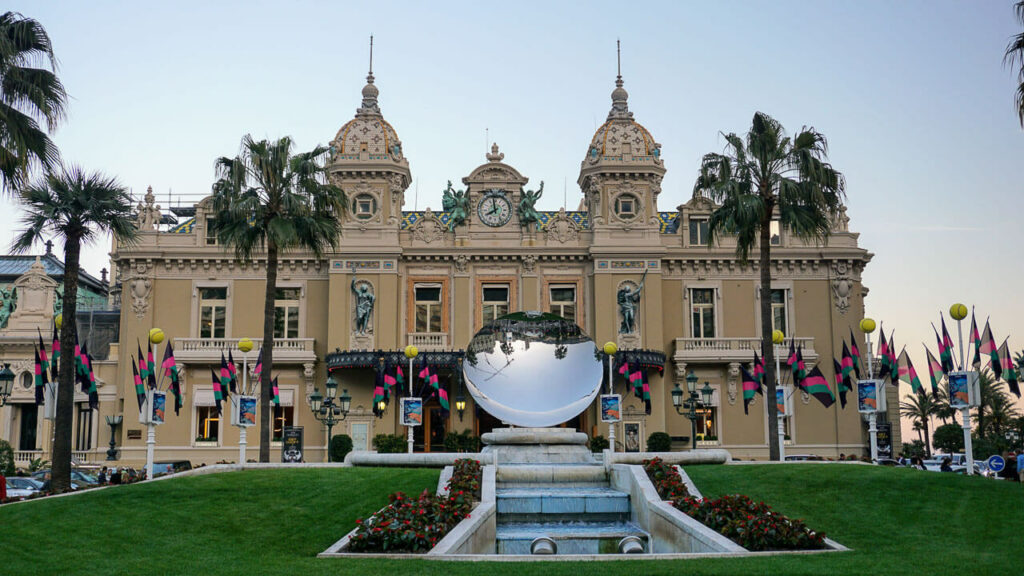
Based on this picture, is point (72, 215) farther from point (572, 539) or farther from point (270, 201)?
point (572, 539)

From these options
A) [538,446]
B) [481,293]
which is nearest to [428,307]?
[481,293]

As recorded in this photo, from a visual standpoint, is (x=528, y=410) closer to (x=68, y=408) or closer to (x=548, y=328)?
(x=548, y=328)

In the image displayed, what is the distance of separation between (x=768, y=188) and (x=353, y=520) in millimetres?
18807

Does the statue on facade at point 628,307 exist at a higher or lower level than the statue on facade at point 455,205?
lower

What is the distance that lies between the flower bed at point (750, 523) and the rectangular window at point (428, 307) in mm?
27371

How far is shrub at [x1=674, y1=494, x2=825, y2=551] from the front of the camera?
52.9 feet

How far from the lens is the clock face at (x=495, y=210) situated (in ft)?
154

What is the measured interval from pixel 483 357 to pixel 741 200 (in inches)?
392

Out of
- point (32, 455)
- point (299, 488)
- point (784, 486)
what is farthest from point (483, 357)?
point (32, 455)

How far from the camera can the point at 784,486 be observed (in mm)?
21484

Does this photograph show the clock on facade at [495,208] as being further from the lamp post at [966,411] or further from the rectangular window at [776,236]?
the lamp post at [966,411]

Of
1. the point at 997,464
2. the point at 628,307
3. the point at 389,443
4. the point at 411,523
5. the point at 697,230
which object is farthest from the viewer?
the point at 697,230

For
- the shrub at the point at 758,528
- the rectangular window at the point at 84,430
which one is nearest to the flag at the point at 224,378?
the rectangular window at the point at 84,430

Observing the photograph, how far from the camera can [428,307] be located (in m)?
46.5
